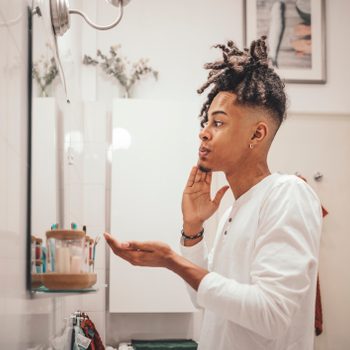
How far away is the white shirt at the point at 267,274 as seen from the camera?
3.94 ft

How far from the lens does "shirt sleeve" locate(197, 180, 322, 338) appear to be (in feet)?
3.92

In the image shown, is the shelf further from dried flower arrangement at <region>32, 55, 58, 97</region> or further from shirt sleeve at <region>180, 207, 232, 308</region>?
dried flower arrangement at <region>32, 55, 58, 97</region>

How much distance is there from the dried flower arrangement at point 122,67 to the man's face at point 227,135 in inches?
97.6

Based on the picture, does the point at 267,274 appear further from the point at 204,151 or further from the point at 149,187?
the point at 149,187

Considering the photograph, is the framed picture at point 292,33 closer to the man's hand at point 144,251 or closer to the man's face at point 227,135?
the man's face at point 227,135

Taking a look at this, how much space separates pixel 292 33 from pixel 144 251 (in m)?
3.35

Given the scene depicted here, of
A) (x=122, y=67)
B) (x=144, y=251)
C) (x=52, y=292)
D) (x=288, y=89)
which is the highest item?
(x=122, y=67)

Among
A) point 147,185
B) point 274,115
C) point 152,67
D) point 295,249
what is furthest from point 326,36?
point 295,249

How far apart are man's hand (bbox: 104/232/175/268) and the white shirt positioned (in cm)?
10

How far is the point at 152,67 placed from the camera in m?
4.09

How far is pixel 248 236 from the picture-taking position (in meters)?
1.37

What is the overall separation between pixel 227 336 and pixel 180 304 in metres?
2.22

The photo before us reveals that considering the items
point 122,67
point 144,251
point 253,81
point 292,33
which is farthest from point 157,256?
point 292,33

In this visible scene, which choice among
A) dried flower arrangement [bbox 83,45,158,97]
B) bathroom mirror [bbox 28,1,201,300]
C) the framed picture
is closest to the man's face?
bathroom mirror [bbox 28,1,201,300]
